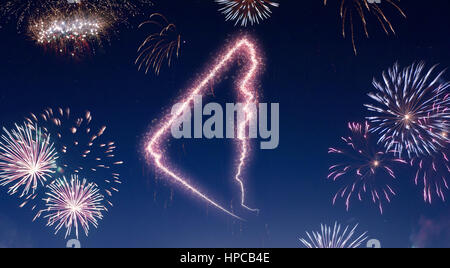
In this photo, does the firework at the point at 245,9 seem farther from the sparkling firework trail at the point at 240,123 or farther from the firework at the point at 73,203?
the firework at the point at 73,203

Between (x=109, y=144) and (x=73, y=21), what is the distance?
8.18 feet

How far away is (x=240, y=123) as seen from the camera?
297 inches

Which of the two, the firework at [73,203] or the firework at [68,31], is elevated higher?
the firework at [68,31]

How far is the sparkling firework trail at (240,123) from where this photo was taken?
7555mm

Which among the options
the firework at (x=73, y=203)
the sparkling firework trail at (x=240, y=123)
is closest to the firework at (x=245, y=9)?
the sparkling firework trail at (x=240, y=123)

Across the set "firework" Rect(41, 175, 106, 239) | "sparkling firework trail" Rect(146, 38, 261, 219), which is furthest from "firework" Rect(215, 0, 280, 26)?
"firework" Rect(41, 175, 106, 239)

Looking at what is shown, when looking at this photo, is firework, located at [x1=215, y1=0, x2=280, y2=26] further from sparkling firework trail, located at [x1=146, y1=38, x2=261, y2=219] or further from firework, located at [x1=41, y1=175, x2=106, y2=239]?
firework, located at [x1=41, y1=175, x2=106, y2=239]

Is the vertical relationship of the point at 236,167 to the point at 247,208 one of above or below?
above

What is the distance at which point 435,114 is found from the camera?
726cm

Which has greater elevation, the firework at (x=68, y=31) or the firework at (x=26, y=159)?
the firework at (x=68, y=31)

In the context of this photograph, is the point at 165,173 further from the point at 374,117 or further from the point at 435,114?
the point at 435,114
